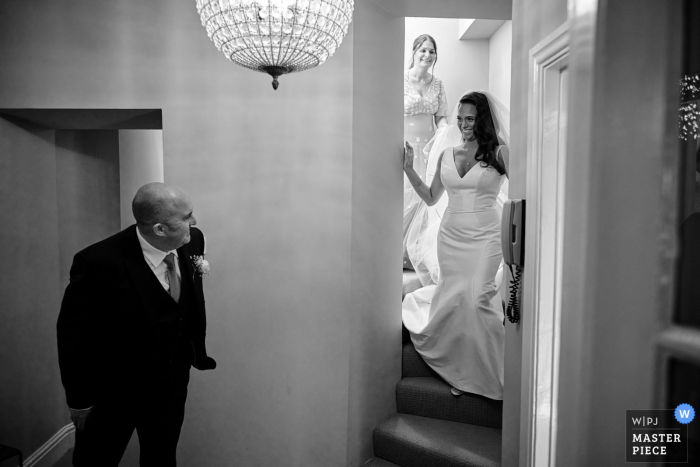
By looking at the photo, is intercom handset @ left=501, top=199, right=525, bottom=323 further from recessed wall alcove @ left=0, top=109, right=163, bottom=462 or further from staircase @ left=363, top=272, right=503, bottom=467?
recessed wall alcove @ left=0, top=109, right=163, bottom=462

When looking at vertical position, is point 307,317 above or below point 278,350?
above

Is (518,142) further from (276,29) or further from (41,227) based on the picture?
(41,227)

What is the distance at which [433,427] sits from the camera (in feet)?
10.0

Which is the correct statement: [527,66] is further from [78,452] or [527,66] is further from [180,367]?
[78,452]

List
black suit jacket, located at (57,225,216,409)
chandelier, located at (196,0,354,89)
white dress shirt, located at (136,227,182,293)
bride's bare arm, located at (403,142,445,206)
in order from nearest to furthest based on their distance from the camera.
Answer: chandelier, located at (196,0,354,89) < black suit jacket, located at (57,225,216,409) < white dress shirt, located at (136,227,182,293) < bride's bare arm, located at (403,142,445,206)

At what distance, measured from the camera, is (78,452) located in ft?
7.03

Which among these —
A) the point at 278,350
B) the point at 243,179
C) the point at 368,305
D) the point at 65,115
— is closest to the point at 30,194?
the point at 65,115

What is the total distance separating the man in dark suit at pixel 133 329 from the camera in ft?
6.65

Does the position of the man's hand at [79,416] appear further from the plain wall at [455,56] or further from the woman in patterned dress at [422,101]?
the plain wall at [455,56]

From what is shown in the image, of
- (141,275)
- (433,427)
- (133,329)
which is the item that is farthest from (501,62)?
(133,329)

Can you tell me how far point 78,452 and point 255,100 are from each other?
192cm

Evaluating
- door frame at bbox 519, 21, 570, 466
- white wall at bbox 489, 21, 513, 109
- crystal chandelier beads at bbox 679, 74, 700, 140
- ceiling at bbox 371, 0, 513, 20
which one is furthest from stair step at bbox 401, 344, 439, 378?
crystal chandelier beads at bbox 679, 74, 700, 140

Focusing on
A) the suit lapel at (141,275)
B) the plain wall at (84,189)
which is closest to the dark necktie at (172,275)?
the suit lapel at (141,275)

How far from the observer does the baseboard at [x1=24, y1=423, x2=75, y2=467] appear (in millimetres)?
3054
